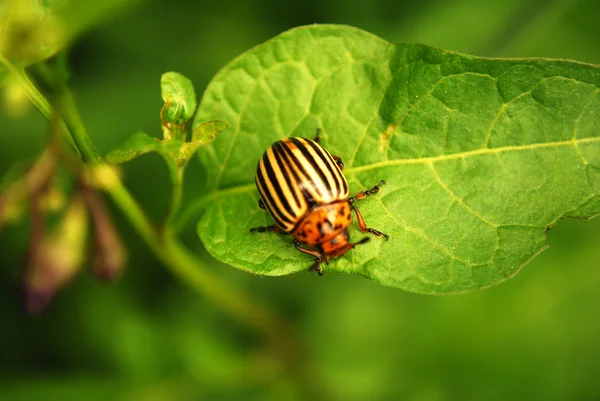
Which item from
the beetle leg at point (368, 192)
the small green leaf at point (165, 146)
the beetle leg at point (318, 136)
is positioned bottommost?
the beetle leg at point (368, 192)

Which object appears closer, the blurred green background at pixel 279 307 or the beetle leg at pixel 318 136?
the beetle leg at pixel 318 136

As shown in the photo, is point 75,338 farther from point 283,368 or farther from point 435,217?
point 435,217

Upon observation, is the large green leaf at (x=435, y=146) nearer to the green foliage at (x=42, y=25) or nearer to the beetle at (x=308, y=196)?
the beetle at (x=308, y=196)

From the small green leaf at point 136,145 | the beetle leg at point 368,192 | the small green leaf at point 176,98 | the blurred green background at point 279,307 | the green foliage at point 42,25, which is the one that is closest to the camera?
the green foliage at point 42,25

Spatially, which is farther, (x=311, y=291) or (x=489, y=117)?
(x=311, y=291)

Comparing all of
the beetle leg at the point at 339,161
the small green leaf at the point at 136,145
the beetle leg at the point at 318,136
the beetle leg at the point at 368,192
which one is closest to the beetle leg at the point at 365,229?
the beetle leg at the point at 368,192

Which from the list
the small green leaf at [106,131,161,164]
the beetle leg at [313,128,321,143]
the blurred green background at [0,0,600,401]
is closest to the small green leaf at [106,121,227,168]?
the small green leaf at [106,131,161,164]

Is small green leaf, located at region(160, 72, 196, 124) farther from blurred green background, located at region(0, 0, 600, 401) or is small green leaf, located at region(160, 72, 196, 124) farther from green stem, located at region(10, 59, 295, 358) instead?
blurred green background, located at region(0, 0, 600, 401)

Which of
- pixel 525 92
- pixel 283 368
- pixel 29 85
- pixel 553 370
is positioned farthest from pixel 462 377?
pixel 29 85
